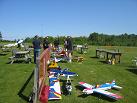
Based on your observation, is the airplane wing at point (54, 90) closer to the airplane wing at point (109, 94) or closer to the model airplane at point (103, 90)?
the model airplane at point (103, 90)

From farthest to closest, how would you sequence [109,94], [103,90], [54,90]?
[103,90]
[54,90]
[109,94]

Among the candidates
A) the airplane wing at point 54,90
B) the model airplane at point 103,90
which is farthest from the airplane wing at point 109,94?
the airplane wing at point 54,90

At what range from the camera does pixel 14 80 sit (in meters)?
13.4

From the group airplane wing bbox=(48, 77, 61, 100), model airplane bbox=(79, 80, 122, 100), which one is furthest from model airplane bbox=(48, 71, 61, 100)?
model airplane bbox=(79, 80, 122, 100)

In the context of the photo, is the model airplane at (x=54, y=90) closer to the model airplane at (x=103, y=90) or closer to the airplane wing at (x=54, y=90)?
the airplane wing at (x=54, y=90)

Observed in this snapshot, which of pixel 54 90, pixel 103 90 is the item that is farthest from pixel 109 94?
pixel 54 90

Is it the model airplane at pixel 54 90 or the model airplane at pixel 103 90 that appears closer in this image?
the model airplane at pixel 54 90

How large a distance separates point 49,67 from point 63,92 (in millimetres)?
5233

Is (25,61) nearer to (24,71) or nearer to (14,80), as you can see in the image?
(24,71)

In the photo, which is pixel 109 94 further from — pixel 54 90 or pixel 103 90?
pixel 54 90

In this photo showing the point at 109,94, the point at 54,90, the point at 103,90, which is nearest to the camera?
the point at 109,94

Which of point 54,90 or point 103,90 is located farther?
point 103,90

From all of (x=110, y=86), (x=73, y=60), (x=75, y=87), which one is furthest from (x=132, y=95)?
(x=73, y=60)

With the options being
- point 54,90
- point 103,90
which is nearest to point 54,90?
point 54,90
